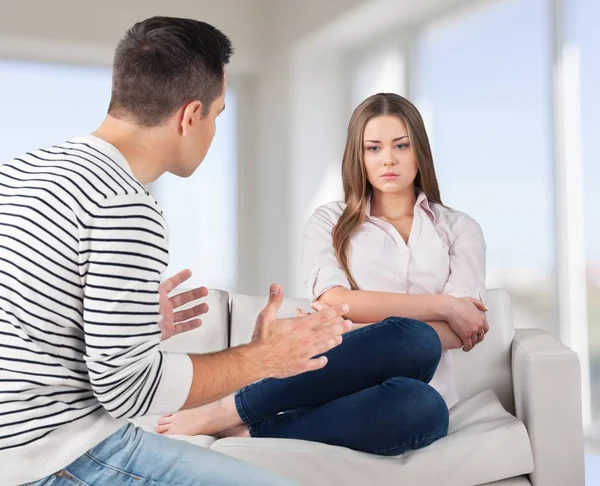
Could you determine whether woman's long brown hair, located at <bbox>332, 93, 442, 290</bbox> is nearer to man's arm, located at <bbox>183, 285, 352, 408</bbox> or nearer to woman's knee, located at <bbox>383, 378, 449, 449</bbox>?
woman's knee, located at <bbox>383, 378, 449, 449</bbox>

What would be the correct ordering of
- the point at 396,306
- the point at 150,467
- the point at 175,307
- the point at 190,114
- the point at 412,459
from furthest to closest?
the point at 396,306 < the point at 412,459 < the point at 175,307 < the point at 190,114 < the point at 150,467

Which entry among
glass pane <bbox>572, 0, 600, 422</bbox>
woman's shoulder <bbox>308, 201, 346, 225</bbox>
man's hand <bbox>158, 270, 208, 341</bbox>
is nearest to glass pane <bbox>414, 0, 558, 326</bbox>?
glass pane <bbox>572, 0, 600, 422</bbox>

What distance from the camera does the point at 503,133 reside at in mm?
3709

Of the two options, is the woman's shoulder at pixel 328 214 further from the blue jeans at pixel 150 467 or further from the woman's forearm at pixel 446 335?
the blue jeans at pixel 150 467

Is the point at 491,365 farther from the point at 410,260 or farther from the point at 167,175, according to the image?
the point at 167,175

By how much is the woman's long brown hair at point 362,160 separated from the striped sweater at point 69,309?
1.28 m

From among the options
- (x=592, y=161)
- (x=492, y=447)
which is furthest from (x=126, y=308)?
(x=592, y=161)

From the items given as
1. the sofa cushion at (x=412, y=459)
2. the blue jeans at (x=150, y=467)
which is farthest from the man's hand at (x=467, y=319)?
the blue jeans at (x=150, y=467)

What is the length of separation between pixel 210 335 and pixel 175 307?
1035mm

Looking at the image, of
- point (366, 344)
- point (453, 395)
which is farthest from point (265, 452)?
point (453, 395)

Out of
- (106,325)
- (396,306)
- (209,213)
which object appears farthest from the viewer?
(209,213)

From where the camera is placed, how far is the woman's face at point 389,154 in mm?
2264

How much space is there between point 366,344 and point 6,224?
1.08 metres

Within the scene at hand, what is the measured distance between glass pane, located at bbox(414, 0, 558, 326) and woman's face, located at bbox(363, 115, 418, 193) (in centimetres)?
148
